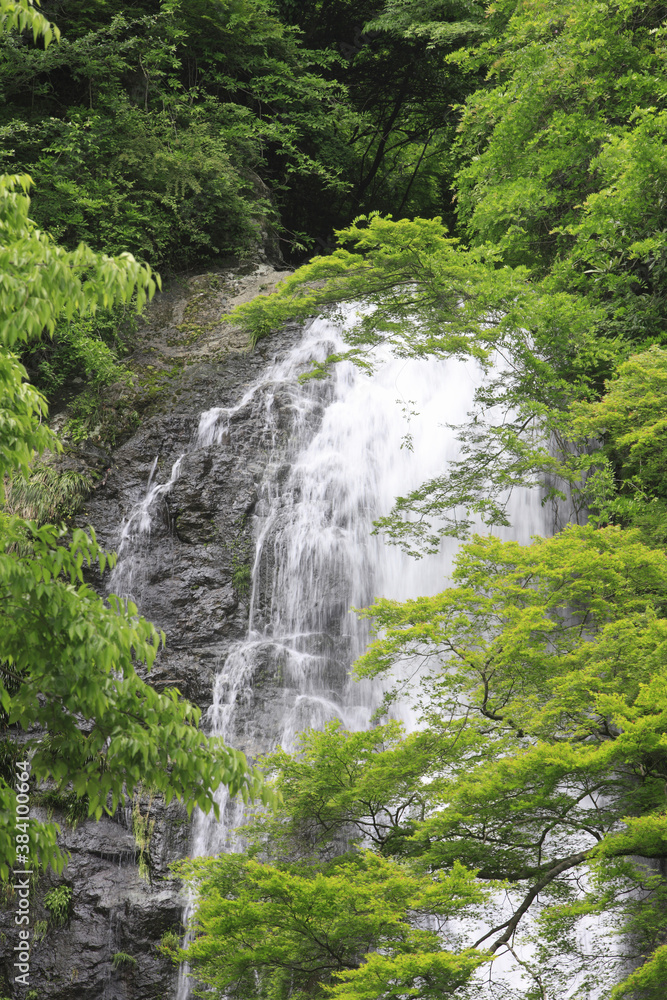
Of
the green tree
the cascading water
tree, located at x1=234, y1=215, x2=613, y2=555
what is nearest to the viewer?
the green tree

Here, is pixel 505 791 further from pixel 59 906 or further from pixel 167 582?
pixel 167 582

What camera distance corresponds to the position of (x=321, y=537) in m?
11.5

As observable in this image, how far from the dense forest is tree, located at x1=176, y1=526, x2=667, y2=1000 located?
28 millimetres

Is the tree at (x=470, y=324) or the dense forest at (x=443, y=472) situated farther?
the tree at (x=470, y=324)

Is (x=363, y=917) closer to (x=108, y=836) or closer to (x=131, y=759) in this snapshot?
(x=131, y=759)

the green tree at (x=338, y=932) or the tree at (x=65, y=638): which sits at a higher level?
the tree at (x=65, y=638)

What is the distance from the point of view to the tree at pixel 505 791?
17.1 feet

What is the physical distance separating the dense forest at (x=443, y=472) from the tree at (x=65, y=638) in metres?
0.02

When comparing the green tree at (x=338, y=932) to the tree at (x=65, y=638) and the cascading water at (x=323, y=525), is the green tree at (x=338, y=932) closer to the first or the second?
the tree at (x=65, y=638)

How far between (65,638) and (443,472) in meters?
8.55

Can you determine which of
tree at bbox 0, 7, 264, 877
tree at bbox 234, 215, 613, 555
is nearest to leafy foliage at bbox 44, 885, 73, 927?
tree at bbox 234, 215, 613, 555

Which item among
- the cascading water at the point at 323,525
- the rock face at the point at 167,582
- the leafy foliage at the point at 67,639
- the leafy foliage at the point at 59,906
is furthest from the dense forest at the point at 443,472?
the leafy foliage at the point at 59,906

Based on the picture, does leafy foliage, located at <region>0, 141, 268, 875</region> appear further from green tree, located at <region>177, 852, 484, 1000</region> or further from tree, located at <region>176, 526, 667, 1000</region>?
tree, located at <region>176, 526, 667, 1000</region>

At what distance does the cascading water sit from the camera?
1042cm
